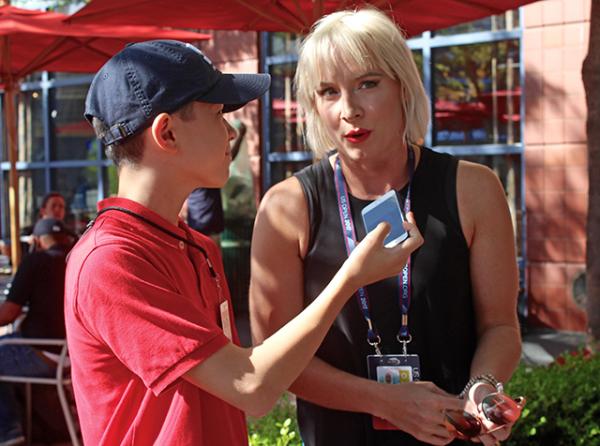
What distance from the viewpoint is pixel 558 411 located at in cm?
389

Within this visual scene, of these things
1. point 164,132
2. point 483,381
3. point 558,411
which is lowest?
point 558,411

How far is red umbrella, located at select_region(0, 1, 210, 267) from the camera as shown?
7152 millimetres

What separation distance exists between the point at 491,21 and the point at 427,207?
6552 mm

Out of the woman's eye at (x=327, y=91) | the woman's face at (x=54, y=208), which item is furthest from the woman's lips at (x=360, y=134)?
the woman's face at (x=54, y=208)

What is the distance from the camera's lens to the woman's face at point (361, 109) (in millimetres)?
2244

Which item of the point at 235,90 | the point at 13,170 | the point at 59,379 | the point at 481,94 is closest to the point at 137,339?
the point at 235,90

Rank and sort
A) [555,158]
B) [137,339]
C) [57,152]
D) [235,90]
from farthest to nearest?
[57,152] < [555,158] < [235,90] < [137,339]

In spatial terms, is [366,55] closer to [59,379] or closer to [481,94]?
[59,379]

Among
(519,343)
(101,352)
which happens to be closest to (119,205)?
(101,352)

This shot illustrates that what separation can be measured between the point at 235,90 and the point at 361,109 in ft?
1.53

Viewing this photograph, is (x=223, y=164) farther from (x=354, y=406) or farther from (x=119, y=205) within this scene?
(x=354, y=406)

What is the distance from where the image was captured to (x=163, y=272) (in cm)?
173

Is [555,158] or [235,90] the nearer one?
[235,90]

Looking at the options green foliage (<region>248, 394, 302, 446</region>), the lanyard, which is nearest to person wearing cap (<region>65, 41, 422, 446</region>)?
the lanyard
